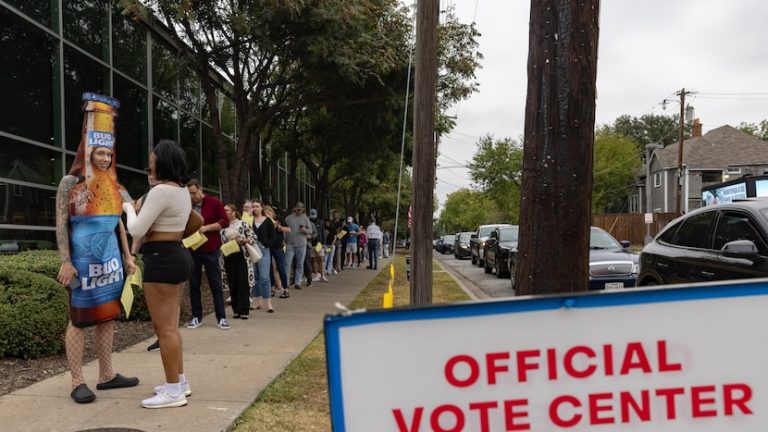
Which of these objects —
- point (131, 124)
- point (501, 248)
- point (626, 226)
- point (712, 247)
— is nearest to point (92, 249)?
point (712, 247)

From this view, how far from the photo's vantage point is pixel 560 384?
2066 mm

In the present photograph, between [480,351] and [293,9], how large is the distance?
9112 millimetres

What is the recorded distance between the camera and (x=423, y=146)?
7.02 metres

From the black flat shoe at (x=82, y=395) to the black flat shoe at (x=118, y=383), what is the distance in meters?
0.28

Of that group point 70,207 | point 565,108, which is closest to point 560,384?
point 565,108

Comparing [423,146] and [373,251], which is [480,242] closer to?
[373,251]

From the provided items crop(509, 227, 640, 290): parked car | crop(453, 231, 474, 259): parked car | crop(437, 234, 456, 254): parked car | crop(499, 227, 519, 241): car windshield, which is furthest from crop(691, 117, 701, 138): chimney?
crop(509, 227, 640, 290): parked car

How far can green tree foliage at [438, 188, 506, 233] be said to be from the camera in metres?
73.1

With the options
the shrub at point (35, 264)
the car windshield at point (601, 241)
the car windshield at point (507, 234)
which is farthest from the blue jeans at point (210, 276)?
the car windshield at point (507, 234)

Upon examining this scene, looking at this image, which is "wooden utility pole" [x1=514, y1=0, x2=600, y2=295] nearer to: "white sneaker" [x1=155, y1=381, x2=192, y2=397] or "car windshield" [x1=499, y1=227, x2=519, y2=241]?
"white sneaker" [x1=155, y1=381, x2=192, y2=397]

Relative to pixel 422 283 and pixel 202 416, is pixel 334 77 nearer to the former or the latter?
pixel 422 283

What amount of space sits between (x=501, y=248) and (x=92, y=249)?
491 inches

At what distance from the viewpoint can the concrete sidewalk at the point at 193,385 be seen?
4.01 metres

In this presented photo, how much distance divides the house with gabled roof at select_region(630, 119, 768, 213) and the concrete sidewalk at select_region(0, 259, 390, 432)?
135 ft
